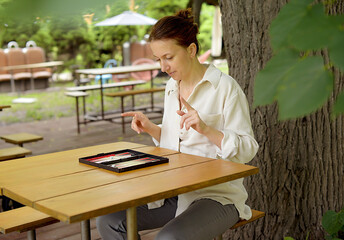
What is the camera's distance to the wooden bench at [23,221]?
2.44m

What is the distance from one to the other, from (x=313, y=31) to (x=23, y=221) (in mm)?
2199

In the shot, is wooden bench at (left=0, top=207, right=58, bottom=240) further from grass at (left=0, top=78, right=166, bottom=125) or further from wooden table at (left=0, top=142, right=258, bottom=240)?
grass at (left=0, top=78, right=166, bottom=125)

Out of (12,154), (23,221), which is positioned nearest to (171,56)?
(23,221)

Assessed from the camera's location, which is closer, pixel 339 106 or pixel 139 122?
pixel 339 106

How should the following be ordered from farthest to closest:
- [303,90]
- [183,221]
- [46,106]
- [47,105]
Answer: [47,105], [46,106], [183,221], [303,90]

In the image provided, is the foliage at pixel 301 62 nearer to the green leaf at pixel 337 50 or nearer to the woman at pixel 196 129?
the green leaf at pixel 337 50

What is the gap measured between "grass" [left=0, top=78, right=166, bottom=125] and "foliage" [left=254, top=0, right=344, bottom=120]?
891 centimetres

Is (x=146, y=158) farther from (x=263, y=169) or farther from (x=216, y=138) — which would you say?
(x=263, y=169)

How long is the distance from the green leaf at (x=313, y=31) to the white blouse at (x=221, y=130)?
5.82 ft

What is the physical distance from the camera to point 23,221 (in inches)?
97.9

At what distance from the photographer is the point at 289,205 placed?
302cm

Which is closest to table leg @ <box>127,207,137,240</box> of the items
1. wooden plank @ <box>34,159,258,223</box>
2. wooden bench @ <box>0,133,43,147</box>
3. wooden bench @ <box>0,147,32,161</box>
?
wooden plank @ <box>34,159,258,223</box>

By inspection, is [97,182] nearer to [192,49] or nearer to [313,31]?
[192,49]

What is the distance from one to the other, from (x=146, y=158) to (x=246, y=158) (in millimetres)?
461
